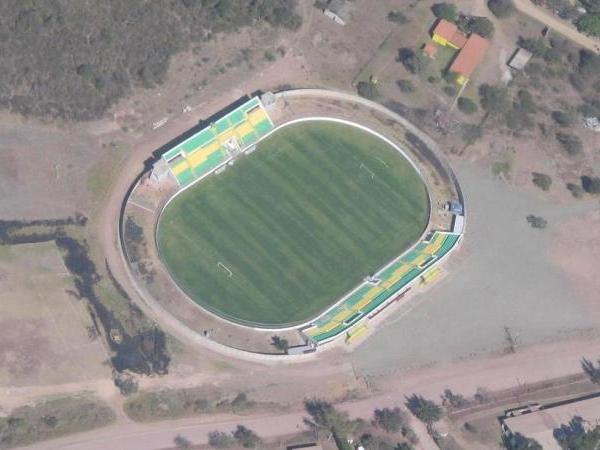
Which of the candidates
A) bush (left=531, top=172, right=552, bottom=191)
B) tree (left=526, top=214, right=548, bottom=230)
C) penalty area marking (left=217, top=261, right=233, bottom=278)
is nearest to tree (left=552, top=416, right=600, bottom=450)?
tree (left=526, top=214, right=548, bottom=230)

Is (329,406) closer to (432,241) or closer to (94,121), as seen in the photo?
(432,241)

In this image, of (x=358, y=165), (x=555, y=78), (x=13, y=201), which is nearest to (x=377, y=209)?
(x=358, y=165)

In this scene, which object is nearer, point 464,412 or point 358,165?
point 464,412

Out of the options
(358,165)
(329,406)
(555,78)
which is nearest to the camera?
(329,406)

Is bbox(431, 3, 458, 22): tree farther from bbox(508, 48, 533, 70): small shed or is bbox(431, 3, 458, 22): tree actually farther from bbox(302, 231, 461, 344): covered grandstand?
bbox(302, 231, 461, 344): covered grandstand

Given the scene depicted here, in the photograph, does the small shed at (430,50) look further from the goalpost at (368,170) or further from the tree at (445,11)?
the goalpost at (368,170)

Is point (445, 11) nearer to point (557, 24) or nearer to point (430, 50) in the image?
point (430, 50)
